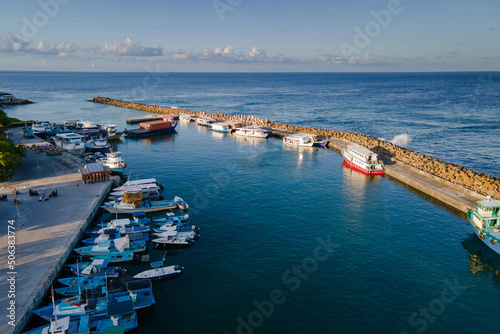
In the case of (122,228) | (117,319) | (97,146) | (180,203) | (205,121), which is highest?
(205,121)

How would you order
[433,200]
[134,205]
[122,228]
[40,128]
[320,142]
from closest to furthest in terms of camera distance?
[122,228]
[134,205]
[433,200]
[320,142]
[40,128]

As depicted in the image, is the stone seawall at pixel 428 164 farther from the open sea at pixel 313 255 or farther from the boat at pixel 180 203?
the boat at pixel 180 203

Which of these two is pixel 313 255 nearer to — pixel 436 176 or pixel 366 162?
pixel 366 162

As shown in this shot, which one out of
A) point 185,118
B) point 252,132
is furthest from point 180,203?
point 185,118

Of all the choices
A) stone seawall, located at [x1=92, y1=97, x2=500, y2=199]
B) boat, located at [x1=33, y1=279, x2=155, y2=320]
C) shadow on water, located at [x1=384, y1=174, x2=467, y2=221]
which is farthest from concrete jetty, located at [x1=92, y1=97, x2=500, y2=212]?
boat, located at [x1=33, y1=279, x2=155, y2=320]

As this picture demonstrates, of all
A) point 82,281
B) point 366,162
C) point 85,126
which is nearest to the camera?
point 82,281

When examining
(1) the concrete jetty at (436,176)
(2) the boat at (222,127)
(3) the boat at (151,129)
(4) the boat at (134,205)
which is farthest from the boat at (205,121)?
(4) the boat at (134,205)

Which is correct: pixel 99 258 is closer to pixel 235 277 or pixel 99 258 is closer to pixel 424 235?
pixel 235 277
